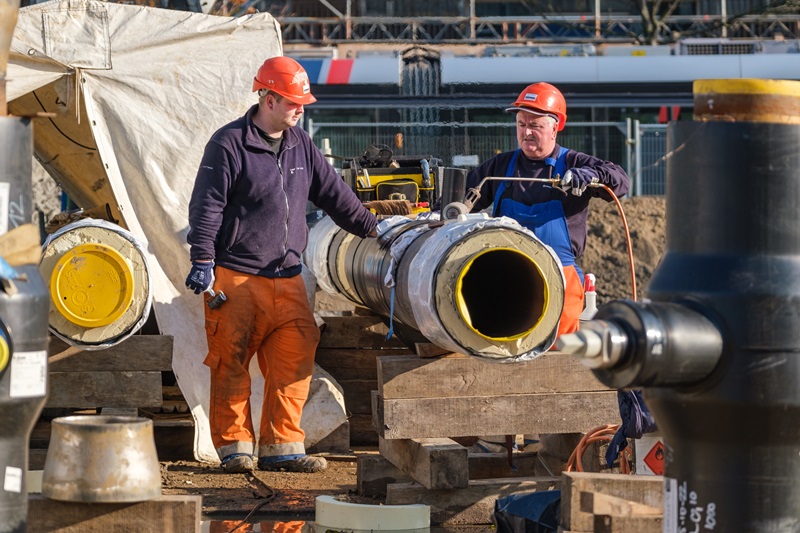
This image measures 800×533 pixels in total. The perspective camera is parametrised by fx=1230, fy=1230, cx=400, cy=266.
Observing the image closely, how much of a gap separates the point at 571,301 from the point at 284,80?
1846 millimetres

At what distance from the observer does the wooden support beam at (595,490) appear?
3.24 metres

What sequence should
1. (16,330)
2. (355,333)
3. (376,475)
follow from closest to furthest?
1. (16,330)
2. (376,475)
3. (355,333)

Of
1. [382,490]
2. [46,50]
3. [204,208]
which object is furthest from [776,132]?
[46,50]

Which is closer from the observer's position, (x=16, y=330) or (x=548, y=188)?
(x=16, y=330)

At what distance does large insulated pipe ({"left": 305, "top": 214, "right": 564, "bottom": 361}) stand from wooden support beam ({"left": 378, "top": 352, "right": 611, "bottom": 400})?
196mm

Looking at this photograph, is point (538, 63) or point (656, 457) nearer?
point (656, 457)

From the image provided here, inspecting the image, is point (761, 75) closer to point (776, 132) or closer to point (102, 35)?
point (102, 35)

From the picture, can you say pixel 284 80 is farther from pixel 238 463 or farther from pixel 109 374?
pixel 238 463

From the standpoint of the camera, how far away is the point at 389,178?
8.20 meters

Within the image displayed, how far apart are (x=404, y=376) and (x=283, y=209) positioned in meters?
1.54

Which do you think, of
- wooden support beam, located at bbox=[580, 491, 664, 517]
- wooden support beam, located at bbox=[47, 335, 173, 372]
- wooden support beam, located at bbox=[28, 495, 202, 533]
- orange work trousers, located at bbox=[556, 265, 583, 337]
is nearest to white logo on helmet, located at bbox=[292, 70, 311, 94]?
wooden support beam, located at bbox=[47, 335, 173, 372]

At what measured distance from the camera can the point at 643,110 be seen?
17688 millimetres

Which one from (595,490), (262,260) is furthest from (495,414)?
(595,490)

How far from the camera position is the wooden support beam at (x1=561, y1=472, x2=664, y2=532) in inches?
128
